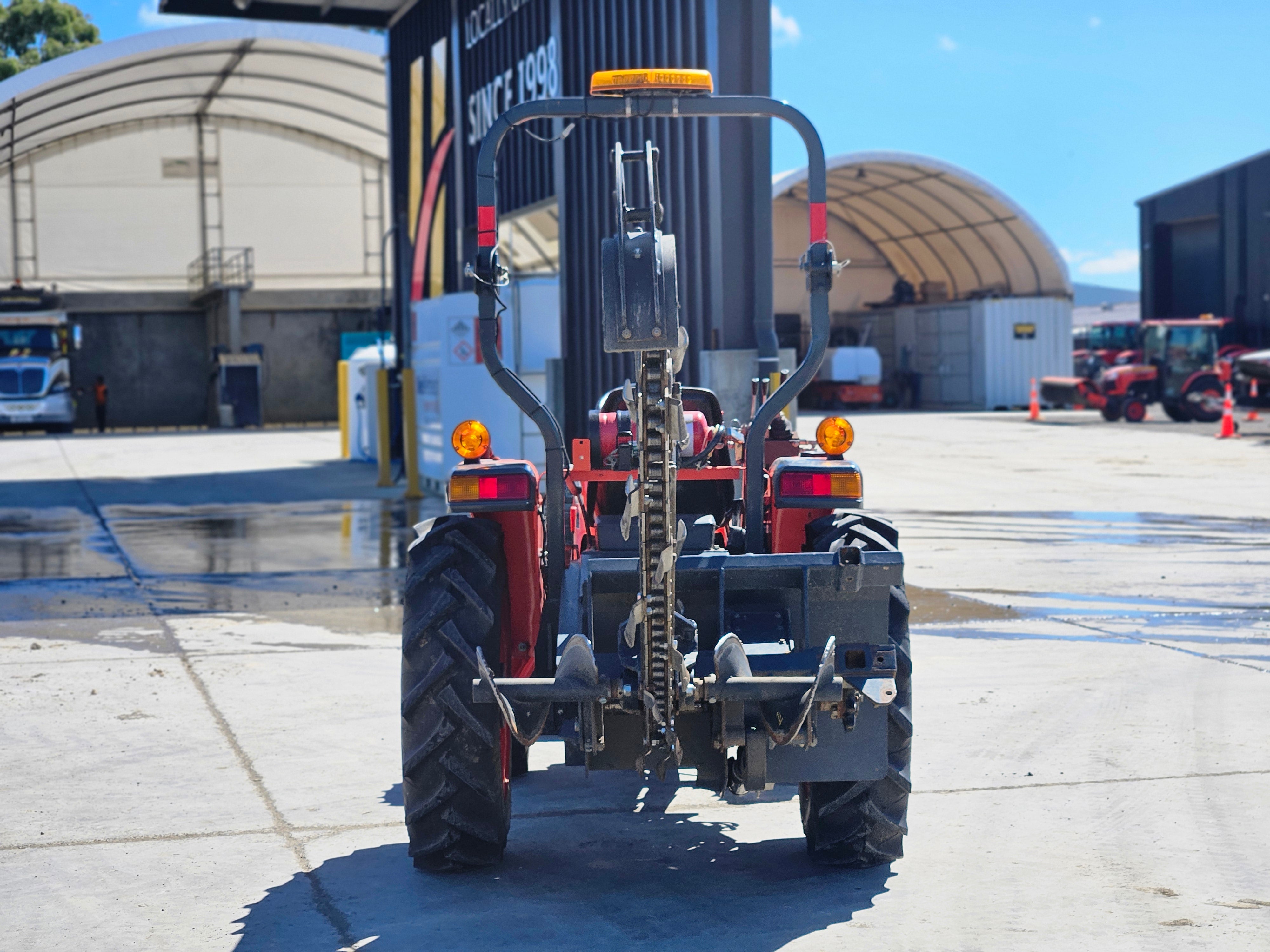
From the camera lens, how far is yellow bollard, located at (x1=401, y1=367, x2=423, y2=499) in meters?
17.7

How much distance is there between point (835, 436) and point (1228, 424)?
2197 cm

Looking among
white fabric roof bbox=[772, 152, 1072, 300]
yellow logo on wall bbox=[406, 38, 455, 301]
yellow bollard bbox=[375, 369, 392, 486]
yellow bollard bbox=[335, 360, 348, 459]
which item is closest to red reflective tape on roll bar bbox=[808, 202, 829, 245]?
yellow bollard bbox=[375, 369, 392, 486]

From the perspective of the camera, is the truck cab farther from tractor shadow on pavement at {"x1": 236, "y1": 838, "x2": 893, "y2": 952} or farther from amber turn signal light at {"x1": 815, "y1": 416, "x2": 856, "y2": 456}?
amber turn signal light at {"x1": 815, "y1": 416, "x2": 856, "y2": 456}

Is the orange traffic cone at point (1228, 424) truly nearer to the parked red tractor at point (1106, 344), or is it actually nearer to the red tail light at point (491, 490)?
the parked red tractor at point (1106, 344)

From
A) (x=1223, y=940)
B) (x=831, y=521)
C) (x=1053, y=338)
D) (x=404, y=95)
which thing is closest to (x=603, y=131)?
(x=404, y=95)

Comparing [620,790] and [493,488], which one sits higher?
[493,488]

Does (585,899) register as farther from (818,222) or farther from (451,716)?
(818,222)

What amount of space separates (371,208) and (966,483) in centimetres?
3114

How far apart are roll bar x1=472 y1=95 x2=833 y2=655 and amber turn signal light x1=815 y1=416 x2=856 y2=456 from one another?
241mm

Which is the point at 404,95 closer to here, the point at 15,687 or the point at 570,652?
the point at 15,687

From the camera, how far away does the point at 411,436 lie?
17.9 meters

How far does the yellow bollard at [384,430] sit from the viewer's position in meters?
18.9

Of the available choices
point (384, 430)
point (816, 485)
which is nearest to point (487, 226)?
point (816, 485)

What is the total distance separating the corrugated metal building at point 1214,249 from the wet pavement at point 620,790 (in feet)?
99.0
